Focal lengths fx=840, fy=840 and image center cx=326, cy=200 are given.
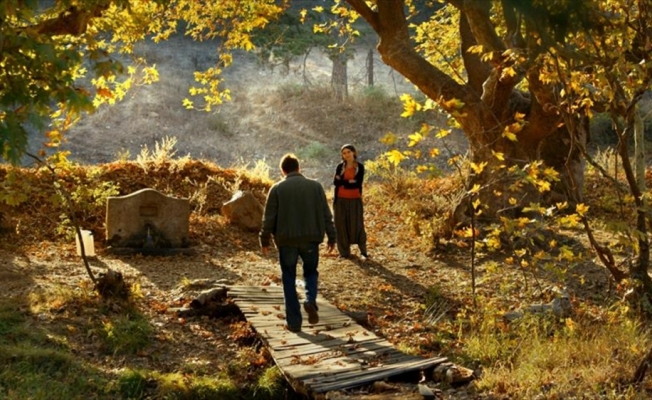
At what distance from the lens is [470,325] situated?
929cm

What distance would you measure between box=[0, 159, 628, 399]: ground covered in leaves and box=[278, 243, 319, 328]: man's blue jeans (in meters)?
0.50

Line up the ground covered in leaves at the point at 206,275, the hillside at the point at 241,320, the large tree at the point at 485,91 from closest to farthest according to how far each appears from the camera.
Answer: the hillside at the point at 241,320
the ground covered in leaves at the point at 206,275
the large tree at the point at 485,91

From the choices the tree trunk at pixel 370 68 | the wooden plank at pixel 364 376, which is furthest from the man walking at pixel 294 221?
the tree trunk at pixel 370 68

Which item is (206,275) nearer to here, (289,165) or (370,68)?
(289,165)

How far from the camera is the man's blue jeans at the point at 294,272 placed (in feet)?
26.6

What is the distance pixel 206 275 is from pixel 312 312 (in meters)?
3.71

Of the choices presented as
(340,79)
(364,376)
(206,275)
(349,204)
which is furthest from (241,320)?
(340,79)

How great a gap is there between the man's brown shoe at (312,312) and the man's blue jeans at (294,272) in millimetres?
44

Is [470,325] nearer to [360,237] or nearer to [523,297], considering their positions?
[523,297]

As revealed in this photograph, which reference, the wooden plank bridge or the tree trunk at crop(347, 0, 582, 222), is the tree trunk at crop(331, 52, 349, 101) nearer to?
the tree trunk at crop(347, 0, 582, 222)

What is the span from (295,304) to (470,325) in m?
2.19

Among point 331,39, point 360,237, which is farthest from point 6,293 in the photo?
point 331,39

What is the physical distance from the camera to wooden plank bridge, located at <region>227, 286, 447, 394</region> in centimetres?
684

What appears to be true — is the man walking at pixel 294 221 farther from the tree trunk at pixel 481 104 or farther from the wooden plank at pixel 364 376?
the tree trunk at pixel 481 104
